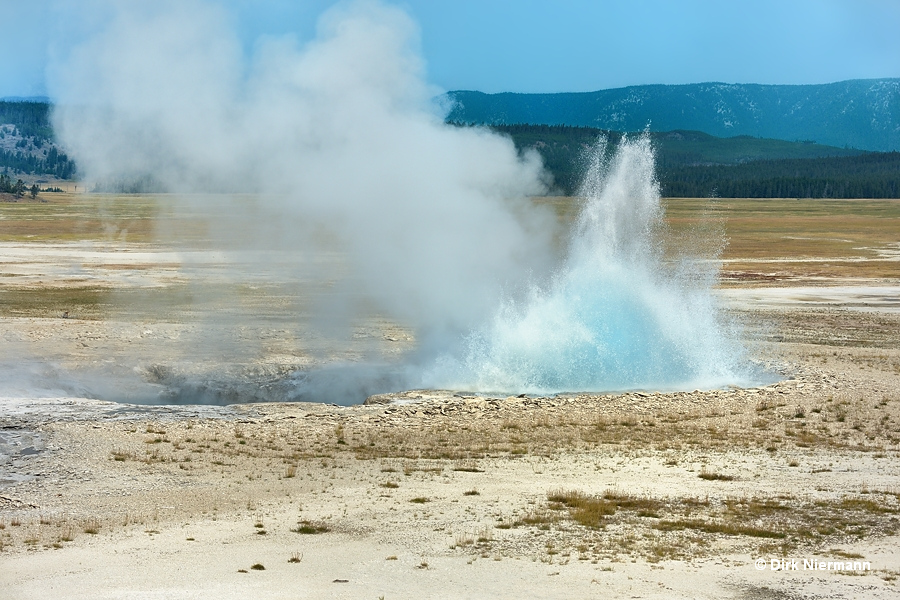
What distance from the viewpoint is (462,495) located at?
1481 centimetres

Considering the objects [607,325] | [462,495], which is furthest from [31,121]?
[462,495]

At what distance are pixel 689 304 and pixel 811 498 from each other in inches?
550

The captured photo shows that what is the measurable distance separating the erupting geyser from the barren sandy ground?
6.92ft

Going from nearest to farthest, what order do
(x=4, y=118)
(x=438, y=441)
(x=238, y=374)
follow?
(x=438, y=441)
(x=238, y=374)
(x=4, y=118)

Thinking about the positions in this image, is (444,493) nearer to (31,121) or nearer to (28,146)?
(31,121)

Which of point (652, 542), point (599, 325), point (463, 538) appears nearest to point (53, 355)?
point (599, 325)

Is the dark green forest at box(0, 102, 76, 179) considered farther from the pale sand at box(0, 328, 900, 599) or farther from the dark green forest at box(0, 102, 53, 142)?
the pale sand at box(0, 328, 900, 599)

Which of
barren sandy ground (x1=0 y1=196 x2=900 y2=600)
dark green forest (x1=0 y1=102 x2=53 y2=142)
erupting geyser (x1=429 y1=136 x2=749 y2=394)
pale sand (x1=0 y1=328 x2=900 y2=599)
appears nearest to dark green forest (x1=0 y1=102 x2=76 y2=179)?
dark green forest (x1=0 y1=102 x2=53 y2=142)

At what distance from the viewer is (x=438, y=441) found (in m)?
18.7

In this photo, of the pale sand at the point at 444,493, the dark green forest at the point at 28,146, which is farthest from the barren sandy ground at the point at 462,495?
the dark green forest at the point at 28,146

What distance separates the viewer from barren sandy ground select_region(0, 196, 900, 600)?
1098 centimetres

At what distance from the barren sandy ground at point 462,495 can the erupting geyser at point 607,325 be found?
2.11 m

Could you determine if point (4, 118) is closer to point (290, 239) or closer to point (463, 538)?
point (290, 239)

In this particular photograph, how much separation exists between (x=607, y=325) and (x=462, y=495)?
12.4 m
